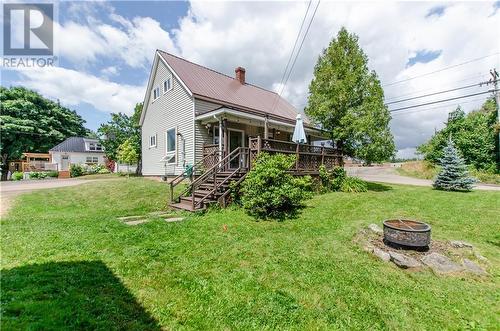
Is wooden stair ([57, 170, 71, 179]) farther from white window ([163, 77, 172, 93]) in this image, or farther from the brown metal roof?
the brown metal roof

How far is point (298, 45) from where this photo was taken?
27.5 ft

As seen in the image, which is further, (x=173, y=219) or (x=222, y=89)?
(x=222, y=89)

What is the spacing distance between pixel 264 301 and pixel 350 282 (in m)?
1.45

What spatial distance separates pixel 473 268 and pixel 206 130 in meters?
11.1

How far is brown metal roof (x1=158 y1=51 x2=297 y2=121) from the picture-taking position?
13.1m

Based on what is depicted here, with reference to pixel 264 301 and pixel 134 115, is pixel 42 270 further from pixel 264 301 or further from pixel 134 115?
pixel 134 115

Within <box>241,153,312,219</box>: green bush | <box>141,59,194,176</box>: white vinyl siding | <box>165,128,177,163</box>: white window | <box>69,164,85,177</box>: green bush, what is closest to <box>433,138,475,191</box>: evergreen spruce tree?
<box>241,153,312,219</box>: green bush

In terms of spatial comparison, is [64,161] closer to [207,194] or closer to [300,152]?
[207,194]

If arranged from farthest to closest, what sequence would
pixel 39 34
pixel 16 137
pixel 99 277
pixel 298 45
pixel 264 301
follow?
pixel 16 137 < pixel 298 45 < pixel 39 34 < pixel 99 277 < pixel 264 301

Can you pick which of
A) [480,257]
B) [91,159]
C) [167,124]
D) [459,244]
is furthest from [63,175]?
[480,257]

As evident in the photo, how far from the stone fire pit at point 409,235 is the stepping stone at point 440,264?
0.29 m

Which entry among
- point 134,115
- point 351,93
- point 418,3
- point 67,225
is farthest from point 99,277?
point 134,115

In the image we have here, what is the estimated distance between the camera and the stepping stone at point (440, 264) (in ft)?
12.8

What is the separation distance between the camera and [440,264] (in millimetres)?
4023
